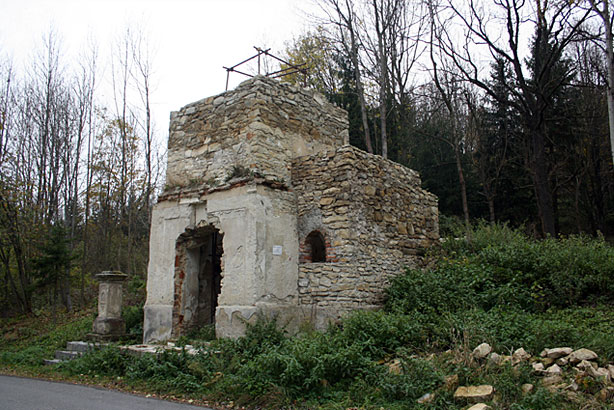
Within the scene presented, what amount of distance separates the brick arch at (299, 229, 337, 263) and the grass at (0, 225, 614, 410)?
Result: 1458 millimetres

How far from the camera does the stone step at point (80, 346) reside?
9.42 m

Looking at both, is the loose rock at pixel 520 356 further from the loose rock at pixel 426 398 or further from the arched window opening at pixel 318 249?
the arched window opening at pixel 318 249

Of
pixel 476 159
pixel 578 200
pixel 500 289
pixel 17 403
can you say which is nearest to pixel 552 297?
pixel 500 289

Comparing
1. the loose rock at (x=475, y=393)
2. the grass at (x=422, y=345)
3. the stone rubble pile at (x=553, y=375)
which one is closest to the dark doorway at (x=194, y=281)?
the grass at (x=422, y=345)

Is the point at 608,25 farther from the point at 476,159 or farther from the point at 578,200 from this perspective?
the point at 578,200

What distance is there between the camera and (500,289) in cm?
822

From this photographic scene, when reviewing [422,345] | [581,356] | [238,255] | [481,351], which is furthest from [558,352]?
[238,255]

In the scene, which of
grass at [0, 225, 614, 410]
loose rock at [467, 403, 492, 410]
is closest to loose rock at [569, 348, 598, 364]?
grass at [0, 225, 614, 410]

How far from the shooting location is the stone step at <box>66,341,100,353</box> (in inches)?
371

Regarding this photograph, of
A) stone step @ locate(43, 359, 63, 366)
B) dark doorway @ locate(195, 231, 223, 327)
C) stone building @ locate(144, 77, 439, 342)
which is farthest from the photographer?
dark doorway @ locate(195, 231, 223, 327)

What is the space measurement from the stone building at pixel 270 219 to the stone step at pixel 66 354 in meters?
1.42

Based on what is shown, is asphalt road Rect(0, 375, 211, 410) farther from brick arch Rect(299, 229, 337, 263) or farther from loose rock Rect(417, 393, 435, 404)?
brick arch Rect(299, 229, 337, 263)

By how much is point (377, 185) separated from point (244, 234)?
302 centimetres

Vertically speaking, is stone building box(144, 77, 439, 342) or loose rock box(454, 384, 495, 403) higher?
stone building box(144, 77, 439, 342)
